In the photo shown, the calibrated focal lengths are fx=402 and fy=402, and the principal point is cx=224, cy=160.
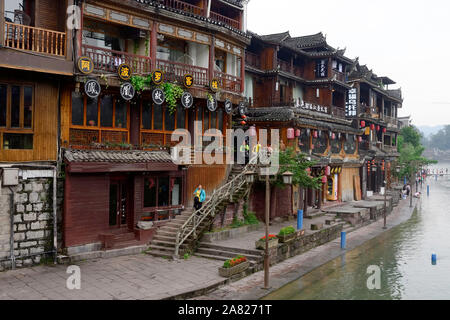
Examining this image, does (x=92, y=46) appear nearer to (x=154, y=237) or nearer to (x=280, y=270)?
(x=154, y=237)

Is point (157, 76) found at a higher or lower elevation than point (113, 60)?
lower

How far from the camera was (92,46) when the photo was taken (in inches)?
715

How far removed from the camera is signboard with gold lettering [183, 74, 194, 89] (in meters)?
21.2

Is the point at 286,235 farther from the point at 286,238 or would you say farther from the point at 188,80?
the point at 188,80

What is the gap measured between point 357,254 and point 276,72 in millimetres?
18151

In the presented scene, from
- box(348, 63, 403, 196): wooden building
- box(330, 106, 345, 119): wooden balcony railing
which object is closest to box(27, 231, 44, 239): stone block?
box(330, 106, 345, 119): wooden balcony railing

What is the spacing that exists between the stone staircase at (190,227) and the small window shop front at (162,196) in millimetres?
596

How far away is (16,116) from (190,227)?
918cm

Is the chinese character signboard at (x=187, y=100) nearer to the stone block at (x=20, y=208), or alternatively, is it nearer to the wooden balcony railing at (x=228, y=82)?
the wooden balcony railing at (x=228, y=82)

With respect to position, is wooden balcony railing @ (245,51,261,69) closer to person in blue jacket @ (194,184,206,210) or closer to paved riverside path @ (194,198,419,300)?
paved riverside path @ (194,198,419,300)

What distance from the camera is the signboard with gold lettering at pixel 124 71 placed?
1855 cm

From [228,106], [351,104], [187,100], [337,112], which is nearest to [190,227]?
[187,100]

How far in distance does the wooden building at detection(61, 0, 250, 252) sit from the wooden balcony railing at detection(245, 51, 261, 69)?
35.2ft

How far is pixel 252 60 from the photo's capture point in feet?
118
